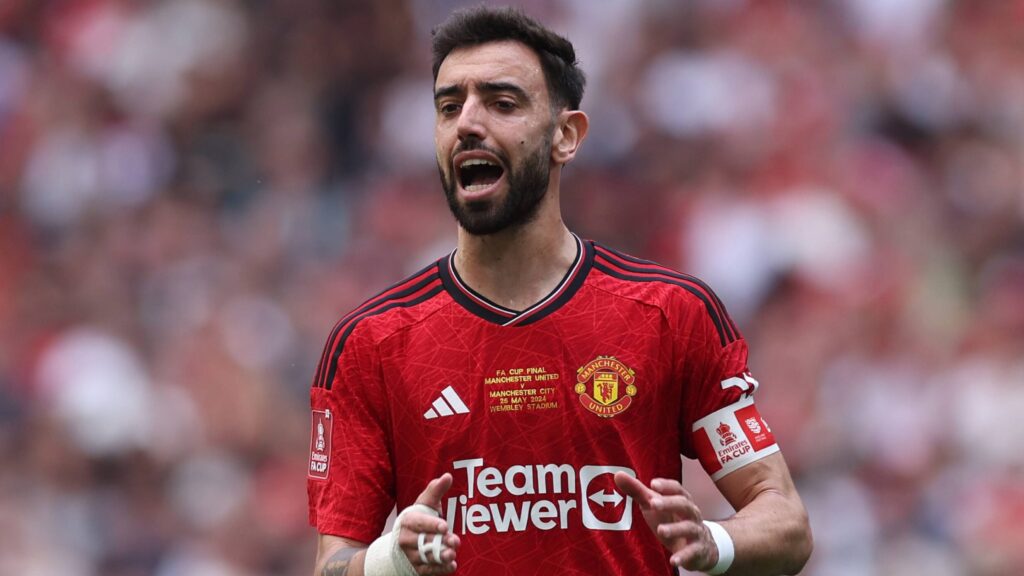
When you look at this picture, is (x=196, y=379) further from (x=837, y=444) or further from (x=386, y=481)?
(x=386, y=481)

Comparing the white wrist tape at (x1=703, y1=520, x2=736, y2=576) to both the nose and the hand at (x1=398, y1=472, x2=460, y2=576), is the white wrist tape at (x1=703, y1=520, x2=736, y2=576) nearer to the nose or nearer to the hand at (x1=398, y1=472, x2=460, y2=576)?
the hand at (x1=398, y1=472, x2=460, y2=576)

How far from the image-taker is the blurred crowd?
9366mm

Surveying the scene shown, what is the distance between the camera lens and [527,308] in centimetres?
463

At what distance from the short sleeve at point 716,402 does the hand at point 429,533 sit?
2.69 ft

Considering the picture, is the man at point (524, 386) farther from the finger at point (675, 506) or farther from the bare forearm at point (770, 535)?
the finger at point (675, 506)

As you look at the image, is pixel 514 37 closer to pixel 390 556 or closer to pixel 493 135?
pixel 493 135

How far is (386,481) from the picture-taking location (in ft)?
15.1

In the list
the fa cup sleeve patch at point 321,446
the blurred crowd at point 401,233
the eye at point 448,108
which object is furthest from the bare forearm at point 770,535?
the blurred crowd at point 401,233

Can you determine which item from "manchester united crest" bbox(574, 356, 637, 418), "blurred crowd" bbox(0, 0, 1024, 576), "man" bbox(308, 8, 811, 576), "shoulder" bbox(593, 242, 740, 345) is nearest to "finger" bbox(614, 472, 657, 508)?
"man" bbox(308, 8, 811, 576)

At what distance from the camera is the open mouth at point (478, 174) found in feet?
15.3

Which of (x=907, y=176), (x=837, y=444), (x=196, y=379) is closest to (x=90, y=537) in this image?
(x=196, y=379)

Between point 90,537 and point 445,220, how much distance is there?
2.81 metres

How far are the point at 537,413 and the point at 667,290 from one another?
509mm

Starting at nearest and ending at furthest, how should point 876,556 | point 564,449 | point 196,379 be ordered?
point 564,449 < point 876,556 < point 196,379
